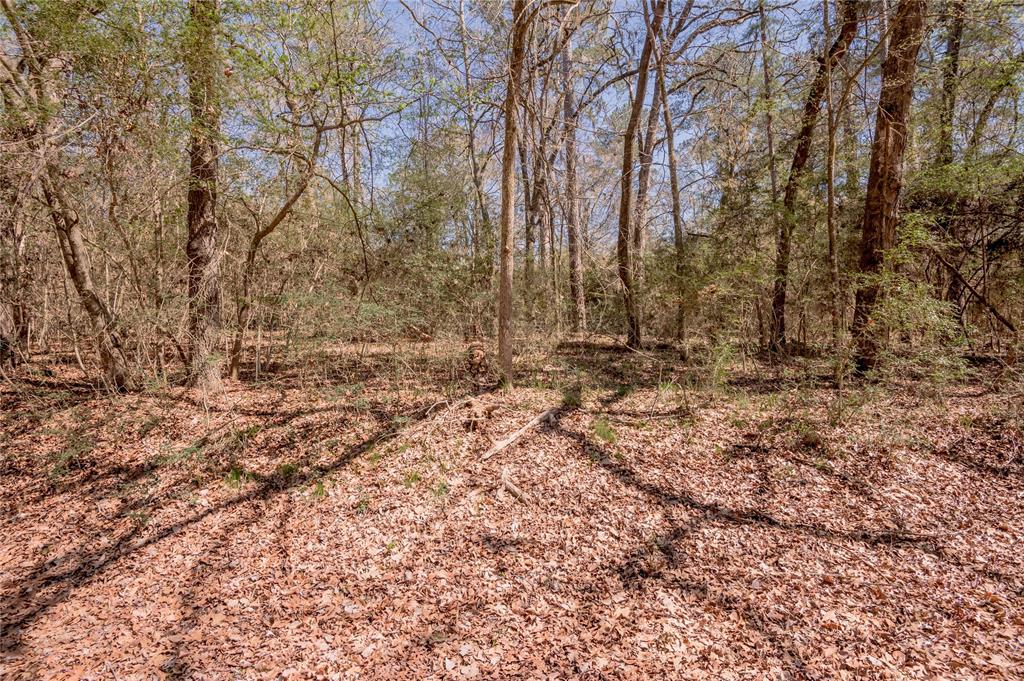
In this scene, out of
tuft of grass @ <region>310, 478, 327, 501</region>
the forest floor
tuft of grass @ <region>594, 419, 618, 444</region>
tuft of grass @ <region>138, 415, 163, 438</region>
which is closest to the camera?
the forest floor

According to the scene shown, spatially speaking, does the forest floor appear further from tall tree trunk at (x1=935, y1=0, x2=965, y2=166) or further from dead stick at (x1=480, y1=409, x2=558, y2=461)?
tall tree trunk at (x1=935, y1=0, x2=965, y2=166)

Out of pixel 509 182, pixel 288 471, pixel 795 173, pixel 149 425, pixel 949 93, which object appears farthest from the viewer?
pixel 795 173

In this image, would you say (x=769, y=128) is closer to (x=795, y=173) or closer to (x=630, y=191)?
(x=795, y=173)

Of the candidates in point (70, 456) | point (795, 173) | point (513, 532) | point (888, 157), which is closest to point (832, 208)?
point (888, 157)

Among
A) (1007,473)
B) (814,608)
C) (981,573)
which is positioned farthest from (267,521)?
(1007,473)

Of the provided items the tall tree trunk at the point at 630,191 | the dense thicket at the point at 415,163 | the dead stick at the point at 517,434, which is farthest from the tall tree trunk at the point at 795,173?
the dead stick at the point at 517,434

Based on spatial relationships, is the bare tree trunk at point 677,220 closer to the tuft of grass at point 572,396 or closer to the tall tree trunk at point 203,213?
the tuft of grass at point 572,396

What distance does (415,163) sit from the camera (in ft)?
31.3

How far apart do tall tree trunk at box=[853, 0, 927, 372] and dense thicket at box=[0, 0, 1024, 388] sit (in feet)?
0.11

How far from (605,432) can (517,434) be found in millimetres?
1016

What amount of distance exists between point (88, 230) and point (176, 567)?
4.77m

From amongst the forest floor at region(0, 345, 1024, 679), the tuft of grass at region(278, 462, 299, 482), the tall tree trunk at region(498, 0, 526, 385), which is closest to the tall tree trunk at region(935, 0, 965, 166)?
the forest floor at region(0, 345, 1024, 679)

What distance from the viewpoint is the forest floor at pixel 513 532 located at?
281cm

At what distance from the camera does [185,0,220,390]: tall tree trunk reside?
5.07 metres
